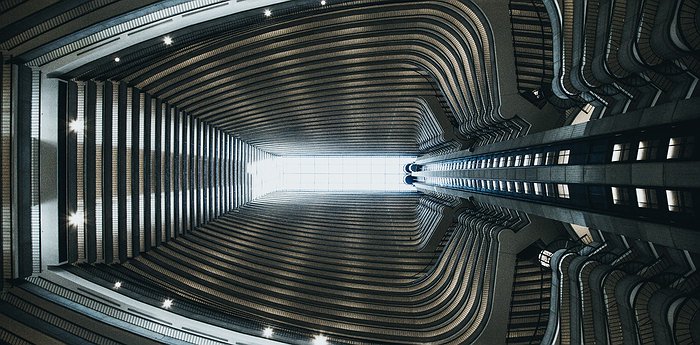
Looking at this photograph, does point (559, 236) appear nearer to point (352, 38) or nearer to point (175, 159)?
point (352, 38)

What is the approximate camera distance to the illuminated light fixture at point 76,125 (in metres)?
21.1

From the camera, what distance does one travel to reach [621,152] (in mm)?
13461

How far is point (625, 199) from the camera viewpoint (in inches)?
524

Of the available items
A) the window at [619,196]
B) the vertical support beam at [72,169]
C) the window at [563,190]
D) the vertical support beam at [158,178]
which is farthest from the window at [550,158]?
the vertical support beam at [158,178]

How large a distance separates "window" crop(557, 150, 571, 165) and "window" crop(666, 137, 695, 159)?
5.49 m

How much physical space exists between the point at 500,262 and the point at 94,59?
79.5ft

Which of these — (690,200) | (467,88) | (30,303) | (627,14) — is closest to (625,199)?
(690,200)

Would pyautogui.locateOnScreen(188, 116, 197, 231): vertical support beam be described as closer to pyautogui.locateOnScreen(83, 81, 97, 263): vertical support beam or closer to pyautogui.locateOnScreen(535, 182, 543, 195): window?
pyautogui.locateOnScreen(83, 81, 97, 263): vertical support beam

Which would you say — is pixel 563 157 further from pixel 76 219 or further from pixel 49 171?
pixel 76 219

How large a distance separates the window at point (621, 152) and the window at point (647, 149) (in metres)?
0.50

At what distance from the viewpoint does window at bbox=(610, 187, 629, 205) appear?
1331cm

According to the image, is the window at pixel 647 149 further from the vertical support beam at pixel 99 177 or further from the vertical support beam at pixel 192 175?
the vertical support beam at pixel 192 175

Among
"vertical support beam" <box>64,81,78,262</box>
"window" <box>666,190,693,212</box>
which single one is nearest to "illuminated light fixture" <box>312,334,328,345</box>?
"vertical support beam" <box>64,81,78,262</box>

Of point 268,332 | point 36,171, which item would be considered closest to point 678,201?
point 268,332
